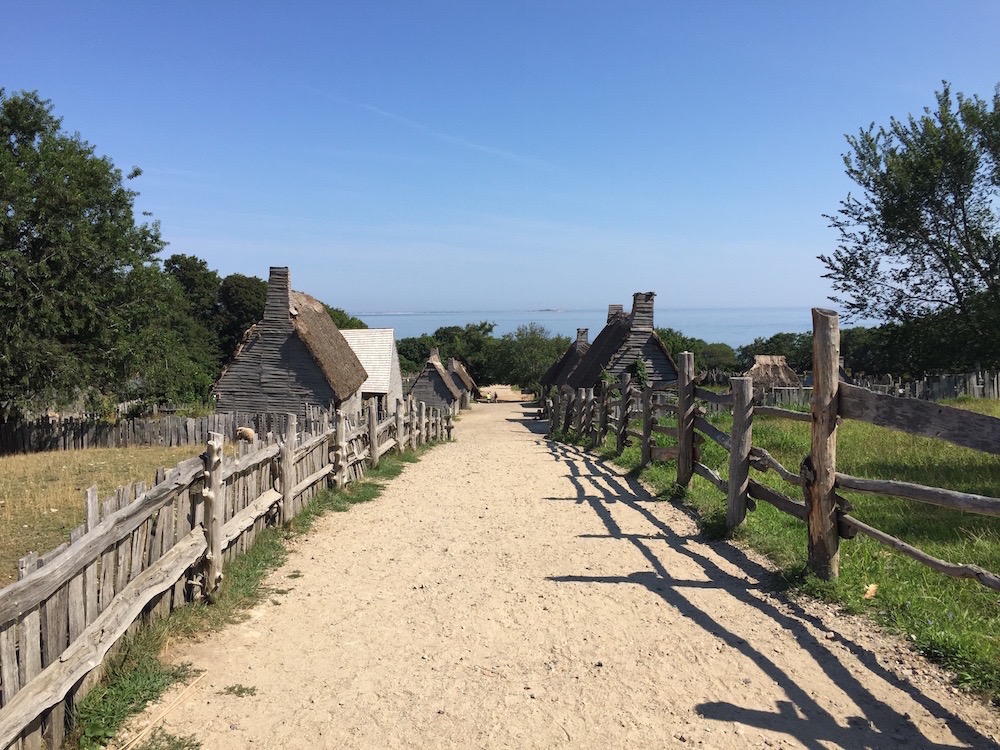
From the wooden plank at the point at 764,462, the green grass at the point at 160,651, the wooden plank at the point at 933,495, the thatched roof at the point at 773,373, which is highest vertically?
the thatched roof at the point at 773,373

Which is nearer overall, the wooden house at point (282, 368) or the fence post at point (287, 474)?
the fence post at point (287, 474)

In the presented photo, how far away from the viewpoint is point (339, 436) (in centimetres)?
1146

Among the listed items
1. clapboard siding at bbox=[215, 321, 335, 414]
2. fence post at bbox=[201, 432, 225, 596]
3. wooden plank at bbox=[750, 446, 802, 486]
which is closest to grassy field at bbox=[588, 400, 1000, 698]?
wooden plank at bbox=[750, 446, 802, 486]

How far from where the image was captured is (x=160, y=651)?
16.6 feet

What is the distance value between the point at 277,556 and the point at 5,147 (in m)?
20.0

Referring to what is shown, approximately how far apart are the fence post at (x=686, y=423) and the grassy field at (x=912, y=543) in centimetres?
28

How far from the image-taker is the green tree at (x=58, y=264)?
66.4 feet

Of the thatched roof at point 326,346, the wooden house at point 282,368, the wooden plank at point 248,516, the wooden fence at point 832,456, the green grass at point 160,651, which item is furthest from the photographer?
the wooden house at point 282,368

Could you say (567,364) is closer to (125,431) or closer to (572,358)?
(572,358)

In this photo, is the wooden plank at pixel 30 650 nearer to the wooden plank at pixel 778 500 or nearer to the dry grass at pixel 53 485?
the dry grass at pixel 53 485

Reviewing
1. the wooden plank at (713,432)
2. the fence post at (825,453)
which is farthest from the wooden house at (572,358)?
the fence post at (825,453)

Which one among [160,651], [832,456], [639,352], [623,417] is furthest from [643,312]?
[160,651]

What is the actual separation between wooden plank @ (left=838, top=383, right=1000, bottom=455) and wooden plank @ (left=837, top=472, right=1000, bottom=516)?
13.2 inches

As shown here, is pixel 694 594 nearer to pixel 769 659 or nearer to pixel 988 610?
pixel 769 659
